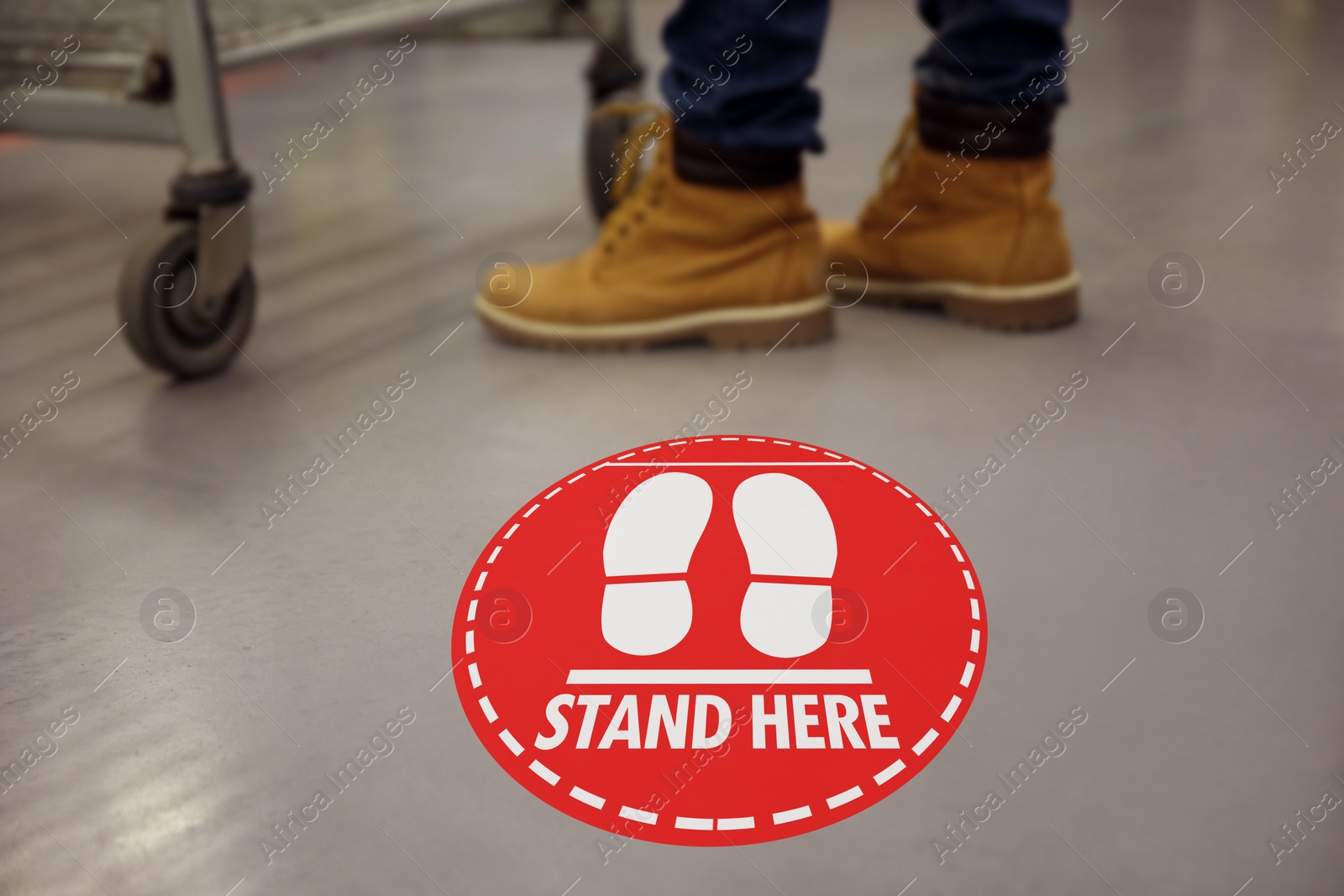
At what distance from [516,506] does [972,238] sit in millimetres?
724

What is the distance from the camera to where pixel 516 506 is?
112 centimetres

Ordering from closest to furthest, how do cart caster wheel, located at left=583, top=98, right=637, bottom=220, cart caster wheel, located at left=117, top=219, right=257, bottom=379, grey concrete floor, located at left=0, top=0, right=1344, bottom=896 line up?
grey concrete floor, located at left=0, top=0, right=1344, bottom=896 → cart caster wheel, located at left=117, top=219, right=257, bottom=379 → cart caster wheel, located at left=583, top=98, right=637, bottom=220

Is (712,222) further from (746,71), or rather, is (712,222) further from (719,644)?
(719,644)

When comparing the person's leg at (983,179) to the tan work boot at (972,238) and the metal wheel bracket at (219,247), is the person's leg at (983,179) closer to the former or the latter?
the tan work boot at (972,238)

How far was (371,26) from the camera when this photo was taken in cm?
170

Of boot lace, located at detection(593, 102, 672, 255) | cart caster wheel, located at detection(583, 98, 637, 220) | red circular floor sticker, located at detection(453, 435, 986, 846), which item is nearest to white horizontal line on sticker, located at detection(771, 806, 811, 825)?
red circular floor sticker, located at detection(453, 435, 986, 846)

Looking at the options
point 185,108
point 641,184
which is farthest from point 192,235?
point 641,184

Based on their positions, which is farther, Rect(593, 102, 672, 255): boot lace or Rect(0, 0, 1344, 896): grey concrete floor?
Rect(593, 102, 672, 255): boot lace

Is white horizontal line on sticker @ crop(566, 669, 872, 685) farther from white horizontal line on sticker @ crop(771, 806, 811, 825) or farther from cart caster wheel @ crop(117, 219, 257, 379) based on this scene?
cart caster wheel @ crop(117, 219, 257, 379)

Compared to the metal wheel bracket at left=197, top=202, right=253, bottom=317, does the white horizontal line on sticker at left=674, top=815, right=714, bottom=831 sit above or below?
above

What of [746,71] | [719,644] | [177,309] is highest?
[746,71]

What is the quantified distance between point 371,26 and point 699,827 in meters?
1.37

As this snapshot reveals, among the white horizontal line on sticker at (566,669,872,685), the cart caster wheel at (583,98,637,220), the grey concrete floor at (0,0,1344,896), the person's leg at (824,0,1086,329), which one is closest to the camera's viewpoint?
the grey concrete floor at (0,0,1344,896)

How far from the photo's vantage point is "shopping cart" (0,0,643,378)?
1.32 meters
